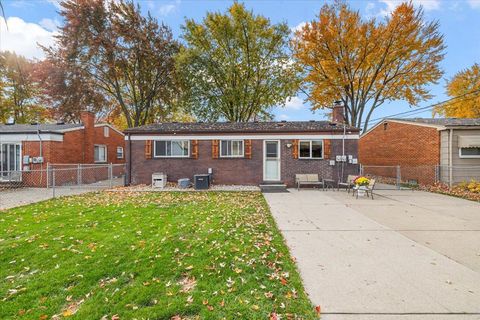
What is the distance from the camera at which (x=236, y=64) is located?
22266 mm

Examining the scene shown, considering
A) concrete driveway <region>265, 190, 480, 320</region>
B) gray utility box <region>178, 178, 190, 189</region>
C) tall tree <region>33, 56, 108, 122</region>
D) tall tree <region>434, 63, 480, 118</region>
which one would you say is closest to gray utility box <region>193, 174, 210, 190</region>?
gray utility box <region>178, 178, 190, 189</region>

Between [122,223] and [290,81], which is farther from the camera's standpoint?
[290,81]

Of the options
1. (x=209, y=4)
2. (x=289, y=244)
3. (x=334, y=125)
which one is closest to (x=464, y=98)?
(x=334, y=125)

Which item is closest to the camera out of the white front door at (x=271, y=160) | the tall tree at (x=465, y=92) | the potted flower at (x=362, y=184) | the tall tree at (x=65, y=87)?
the potted flower at (x=362, y=184)

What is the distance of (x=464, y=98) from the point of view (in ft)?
86.1

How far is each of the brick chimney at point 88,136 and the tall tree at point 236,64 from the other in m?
8.43

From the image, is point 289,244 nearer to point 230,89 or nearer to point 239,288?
point 239,288

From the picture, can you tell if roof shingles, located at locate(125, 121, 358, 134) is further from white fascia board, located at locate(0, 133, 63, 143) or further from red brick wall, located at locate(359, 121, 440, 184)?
red brick wall, located at locate(359, 121, 440, 184)

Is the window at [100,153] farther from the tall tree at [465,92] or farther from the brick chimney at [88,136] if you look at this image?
the tall tree at [465,92]

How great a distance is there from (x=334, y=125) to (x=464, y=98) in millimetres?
22686

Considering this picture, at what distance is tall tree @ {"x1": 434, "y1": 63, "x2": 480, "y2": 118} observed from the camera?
25977 millimetres

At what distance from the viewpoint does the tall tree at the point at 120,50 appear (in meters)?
18.6

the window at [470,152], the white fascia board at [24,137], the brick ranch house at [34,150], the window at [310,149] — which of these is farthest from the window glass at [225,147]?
the window at [470,152]

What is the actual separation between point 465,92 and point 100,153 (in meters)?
37.1
